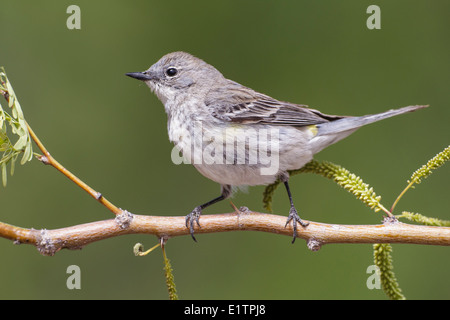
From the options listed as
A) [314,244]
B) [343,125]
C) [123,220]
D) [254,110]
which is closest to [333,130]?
[343,125]

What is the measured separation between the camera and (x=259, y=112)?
9.50 ft

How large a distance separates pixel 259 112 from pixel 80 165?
1628mm

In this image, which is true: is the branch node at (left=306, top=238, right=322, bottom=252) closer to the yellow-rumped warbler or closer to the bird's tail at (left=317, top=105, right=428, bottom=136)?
the yellow-rumped warbler

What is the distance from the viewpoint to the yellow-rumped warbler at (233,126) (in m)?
2.54

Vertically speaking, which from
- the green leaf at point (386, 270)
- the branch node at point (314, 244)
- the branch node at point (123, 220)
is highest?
the branch node at point (123, 220)

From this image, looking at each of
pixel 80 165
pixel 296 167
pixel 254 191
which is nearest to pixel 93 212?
pixel 80 165

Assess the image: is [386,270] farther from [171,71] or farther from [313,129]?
[171,71]

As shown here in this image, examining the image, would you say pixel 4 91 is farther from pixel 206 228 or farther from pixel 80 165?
pixel 80 165

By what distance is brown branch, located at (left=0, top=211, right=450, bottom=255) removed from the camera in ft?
6.20

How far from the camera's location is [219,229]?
7.07 feet

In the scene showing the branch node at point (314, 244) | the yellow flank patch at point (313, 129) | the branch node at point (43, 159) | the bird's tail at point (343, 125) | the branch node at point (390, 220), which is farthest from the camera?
the yellow flank patch at point (313, 129)

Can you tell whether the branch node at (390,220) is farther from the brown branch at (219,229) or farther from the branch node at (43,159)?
the branch node at (43,159)

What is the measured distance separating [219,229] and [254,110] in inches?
37.8

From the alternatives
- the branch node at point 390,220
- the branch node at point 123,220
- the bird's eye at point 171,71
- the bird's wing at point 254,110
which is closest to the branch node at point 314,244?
the branch node at point 390,220
